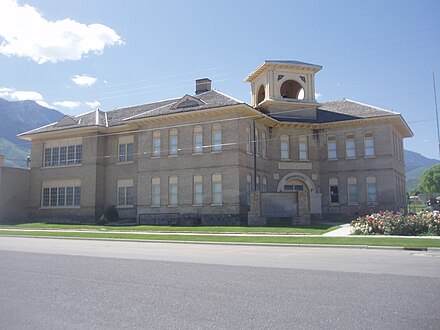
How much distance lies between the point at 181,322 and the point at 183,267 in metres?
5.64

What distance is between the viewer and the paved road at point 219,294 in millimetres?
6418

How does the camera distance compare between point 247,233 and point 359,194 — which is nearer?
point 247,233

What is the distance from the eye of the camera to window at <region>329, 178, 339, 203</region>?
39.5 m

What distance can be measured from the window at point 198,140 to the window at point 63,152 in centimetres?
1238

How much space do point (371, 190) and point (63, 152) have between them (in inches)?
1103

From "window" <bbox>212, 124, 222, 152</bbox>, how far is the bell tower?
A: 6.63m

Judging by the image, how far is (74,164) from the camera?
41.7 m

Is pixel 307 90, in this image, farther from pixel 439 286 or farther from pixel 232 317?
pixel 232 317

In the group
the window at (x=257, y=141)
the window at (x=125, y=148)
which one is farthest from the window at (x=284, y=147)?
the window at (x=125, y=148)

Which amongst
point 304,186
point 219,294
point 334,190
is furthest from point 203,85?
point 219,294

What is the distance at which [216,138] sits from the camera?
114ft

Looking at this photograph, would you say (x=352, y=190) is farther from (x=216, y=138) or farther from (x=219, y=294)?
(x=219, y=294)

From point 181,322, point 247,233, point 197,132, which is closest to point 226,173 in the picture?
point 197,132

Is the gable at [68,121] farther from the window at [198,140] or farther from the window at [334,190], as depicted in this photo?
the window at [334,190]
